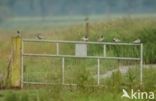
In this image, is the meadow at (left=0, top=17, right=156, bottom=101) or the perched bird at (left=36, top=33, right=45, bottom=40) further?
the perched bird at (left=36, top=33, right=45, bottom=40)

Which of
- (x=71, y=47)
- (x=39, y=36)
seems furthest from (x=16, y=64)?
(x=71, y=47)

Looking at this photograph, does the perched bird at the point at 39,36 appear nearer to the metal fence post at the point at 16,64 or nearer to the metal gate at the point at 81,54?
the metal gate at the point at 81,54

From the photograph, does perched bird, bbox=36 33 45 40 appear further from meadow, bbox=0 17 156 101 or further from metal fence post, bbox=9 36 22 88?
metal fence post, bbox=9 36 22 88

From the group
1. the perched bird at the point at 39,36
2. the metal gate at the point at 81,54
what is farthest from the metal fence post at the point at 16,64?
the perched bird at the point at 39,36

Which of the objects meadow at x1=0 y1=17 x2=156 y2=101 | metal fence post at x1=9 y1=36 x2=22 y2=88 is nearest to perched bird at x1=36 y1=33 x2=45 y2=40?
meadow at x1=0 y1=17 x2=156 y2=101

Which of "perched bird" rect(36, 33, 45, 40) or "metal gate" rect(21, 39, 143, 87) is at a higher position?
"perched bird" rect(36, 33, 45, 40)

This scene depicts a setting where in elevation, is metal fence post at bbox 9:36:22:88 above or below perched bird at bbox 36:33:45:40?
below

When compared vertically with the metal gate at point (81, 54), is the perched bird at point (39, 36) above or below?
above

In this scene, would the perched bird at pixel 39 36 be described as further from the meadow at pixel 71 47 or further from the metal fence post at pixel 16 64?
the metal fence post at pixel 16 64

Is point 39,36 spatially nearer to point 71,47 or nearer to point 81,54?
point 71,47

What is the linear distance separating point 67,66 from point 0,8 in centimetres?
92

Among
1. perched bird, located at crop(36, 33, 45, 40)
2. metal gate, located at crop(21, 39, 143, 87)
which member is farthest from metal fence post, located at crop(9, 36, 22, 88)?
perched bird, located at crop(36, 33, 45, 40)

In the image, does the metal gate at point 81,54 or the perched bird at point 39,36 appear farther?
the perched bird at point 39,36

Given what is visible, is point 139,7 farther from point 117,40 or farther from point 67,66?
point 67,66
